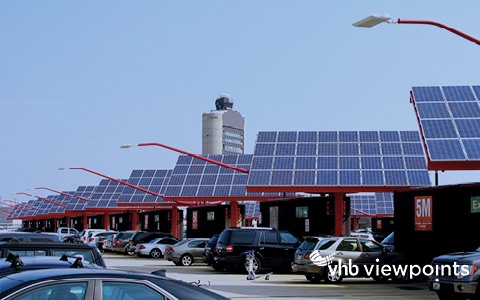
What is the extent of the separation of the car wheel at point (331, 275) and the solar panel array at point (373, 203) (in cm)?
4431

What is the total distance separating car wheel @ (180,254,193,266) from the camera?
99.5ft

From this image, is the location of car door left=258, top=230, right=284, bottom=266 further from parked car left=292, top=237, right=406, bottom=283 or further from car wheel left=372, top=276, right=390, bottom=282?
car wheel left=372, top=276, right=390, bottom=282

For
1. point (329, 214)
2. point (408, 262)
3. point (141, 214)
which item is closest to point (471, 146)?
point (408, 262)

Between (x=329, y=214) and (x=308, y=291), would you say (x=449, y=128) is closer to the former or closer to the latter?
(x=308, y=291)

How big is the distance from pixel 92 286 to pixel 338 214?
2427 centimetres

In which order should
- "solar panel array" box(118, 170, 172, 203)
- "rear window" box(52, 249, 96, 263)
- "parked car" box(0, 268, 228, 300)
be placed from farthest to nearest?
1. "solar panel array" box(118, 170, 172, 203)
2. "rear window" box(52, 249, 96, 263)
3. "parked car" box(0, 268, 228, 300)

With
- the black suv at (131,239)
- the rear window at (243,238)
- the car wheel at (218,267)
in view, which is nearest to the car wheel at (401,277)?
the rear window at (243,238)

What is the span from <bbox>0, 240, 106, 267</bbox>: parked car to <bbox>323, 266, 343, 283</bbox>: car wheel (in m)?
11.2

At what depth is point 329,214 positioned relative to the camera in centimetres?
2931

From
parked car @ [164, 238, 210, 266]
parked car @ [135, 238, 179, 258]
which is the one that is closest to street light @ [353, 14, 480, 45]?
parked car @ [164, 238, 210, 266]

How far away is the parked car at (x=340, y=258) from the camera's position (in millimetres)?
20328

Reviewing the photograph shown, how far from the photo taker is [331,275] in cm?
2041

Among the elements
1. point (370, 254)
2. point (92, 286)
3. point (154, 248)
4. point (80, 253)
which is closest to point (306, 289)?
point (370, 254)

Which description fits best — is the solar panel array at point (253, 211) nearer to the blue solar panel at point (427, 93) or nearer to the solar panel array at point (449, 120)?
the blue solar panel at point (427, 93)
